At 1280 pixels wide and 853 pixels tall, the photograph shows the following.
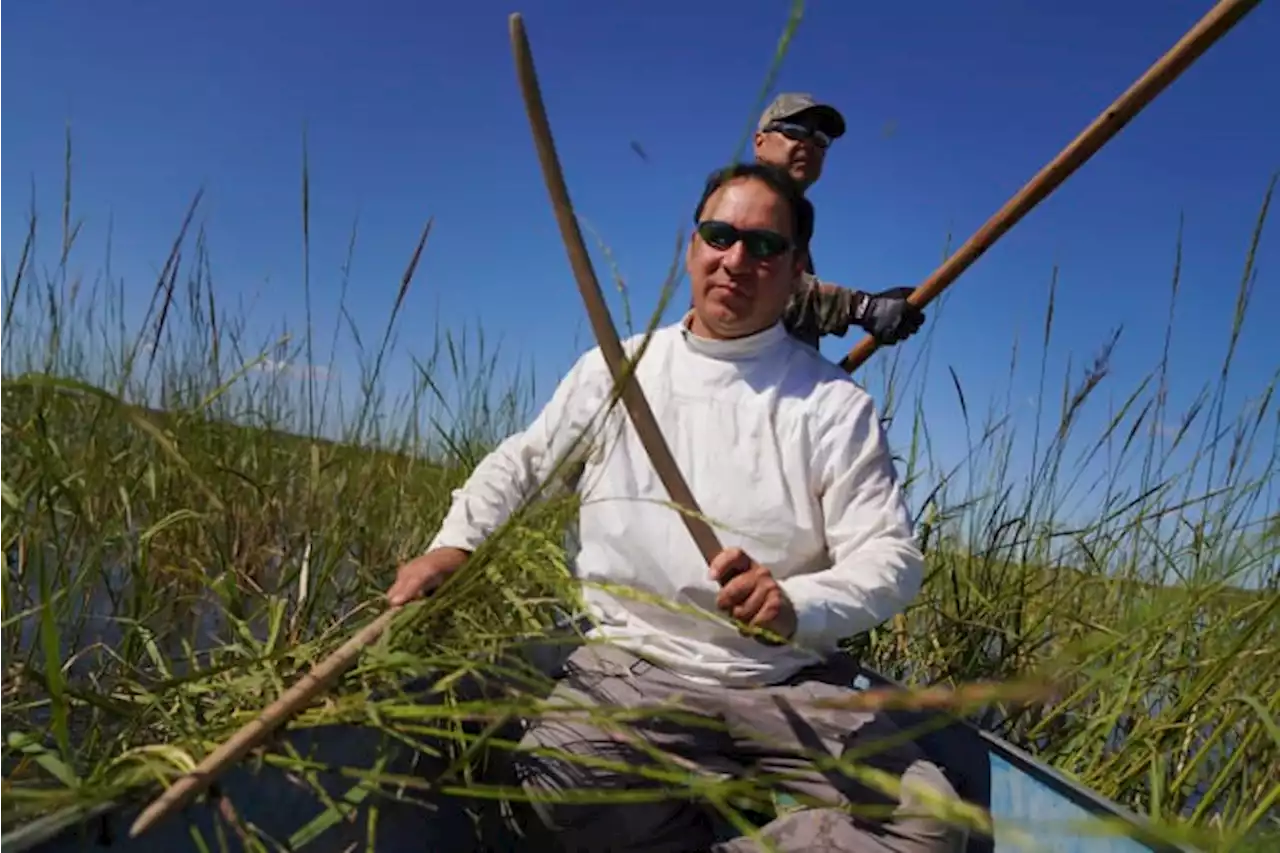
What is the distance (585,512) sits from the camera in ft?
5.67

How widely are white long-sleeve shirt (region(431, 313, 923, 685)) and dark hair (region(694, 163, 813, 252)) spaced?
18 cm

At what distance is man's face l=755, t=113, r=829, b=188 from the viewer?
8.52ft

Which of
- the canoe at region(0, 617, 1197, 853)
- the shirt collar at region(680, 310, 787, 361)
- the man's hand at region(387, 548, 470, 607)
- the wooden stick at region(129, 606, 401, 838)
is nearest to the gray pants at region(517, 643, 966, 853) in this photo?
the canoe at region(0, 617, 1197, 853)

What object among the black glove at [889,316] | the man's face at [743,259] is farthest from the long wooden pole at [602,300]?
the man's face at [743,259]

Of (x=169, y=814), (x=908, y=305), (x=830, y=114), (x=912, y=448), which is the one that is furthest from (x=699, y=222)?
(x=912, y=448)

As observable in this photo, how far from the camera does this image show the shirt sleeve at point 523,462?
168 cm

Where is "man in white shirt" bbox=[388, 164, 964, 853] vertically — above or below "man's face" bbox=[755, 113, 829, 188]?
below

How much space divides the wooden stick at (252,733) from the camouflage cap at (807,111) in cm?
186

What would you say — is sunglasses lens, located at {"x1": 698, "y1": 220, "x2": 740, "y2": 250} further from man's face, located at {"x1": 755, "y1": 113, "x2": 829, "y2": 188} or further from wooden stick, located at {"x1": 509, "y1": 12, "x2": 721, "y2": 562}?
man's face, located at {"x1": 755, "y1": 113, "x2": 829, "y2": 188}

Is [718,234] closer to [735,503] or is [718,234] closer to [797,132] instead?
[735,503]

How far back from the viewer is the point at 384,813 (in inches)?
56.7

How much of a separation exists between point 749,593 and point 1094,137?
1.19m

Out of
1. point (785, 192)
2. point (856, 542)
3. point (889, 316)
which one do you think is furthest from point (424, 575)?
point (889, 316)

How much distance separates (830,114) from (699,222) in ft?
3.46
